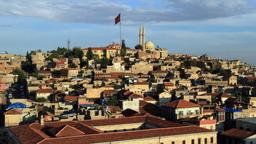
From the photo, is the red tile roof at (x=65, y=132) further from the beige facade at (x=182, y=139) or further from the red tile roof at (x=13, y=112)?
the red tile roof at (x=13, y=112)

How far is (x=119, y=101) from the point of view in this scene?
192 ft

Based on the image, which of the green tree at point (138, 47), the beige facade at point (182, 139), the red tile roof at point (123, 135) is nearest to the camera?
the red tile roof at point (123, 135)

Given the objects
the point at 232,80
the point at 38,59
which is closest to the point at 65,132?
Result: the point at 232,80

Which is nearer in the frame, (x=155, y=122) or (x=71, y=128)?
(x=71, y=128)

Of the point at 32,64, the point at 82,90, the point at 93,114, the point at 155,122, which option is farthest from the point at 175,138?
the point at 32,64

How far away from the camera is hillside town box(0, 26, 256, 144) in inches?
1465

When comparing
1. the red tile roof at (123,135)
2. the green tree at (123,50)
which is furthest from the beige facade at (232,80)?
the red tile roof at (123,135)

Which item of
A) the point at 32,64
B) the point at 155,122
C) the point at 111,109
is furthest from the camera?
the point at 32,64

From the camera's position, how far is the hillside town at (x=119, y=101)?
3722cm

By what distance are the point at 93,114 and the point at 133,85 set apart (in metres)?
27.6

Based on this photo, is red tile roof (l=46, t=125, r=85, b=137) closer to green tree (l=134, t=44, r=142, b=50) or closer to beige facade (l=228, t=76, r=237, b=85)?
beige facade (l=228, t=76, r=237, b=85)

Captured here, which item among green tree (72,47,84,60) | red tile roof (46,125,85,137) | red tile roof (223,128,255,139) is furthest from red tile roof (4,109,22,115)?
green tree (72,47,84,60)

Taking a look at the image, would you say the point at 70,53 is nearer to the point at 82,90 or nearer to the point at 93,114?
the point at 82,90

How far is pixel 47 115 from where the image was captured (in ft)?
151
